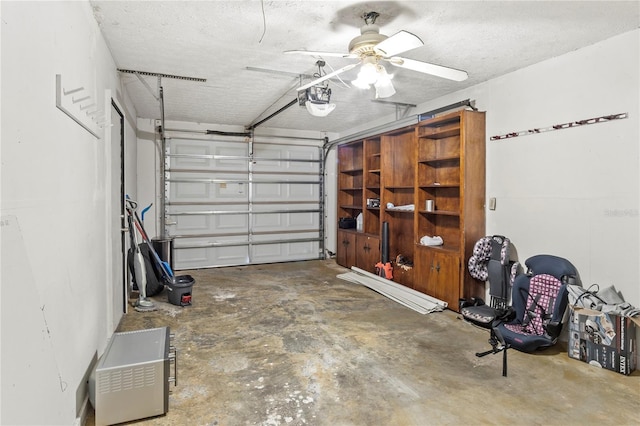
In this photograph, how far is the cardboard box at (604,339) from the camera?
2596 mm

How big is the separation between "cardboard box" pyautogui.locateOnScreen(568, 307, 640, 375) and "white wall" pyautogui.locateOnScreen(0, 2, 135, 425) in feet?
11.1

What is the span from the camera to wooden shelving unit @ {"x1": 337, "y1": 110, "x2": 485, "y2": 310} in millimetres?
3912

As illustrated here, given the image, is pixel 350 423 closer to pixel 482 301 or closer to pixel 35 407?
pixel 35 407

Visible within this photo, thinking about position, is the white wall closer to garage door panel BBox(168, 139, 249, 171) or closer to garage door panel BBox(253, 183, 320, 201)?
garage door panel BBox(168, 139, 249, 171)

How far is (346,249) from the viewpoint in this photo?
21.0 ft

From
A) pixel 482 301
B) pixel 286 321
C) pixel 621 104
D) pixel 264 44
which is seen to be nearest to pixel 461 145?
pixel 621 104

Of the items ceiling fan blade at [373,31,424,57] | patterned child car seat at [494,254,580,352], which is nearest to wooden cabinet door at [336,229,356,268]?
patterned child car seat at [494,254,580,352]

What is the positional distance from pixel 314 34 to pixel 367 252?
12.0 ft

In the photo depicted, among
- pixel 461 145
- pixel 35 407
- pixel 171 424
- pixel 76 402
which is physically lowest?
pixel 171 424

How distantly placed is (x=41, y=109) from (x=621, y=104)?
3.74 m

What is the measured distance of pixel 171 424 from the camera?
2031 mm

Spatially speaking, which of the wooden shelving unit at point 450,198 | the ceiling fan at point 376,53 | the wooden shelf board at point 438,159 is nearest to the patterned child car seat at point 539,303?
the wooden shelving unit at point 450,198

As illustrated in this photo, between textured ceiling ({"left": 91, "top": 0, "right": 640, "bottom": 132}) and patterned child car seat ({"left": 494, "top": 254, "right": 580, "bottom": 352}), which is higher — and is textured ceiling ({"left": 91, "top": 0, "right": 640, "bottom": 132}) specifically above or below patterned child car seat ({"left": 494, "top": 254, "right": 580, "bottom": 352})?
above

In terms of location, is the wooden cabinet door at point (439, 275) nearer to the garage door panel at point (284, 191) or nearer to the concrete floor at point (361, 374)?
the concrete floor at point (361, 374)
